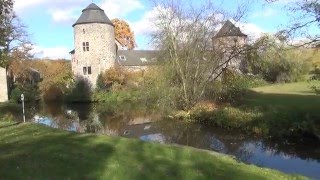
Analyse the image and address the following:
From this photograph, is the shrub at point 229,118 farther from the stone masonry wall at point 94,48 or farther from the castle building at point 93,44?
the stone masonry wall at point 94,48

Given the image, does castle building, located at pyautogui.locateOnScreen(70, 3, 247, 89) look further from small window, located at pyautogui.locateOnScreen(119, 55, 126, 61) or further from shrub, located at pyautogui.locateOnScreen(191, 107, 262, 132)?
shrub, located at pyautogui.locateOnScreen(191, 107, 262, 132)

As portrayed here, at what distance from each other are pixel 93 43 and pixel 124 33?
21857 millimetres

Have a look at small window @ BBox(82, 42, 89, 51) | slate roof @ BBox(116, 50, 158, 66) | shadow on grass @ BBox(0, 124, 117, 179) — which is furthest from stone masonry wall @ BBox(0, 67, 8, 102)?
shadow on grass @ BBox(0, 124, 117, 179)

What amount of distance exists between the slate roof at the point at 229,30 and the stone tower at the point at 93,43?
99.1 ft

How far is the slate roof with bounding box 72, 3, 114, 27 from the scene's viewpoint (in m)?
54.9

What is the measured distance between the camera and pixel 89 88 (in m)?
54.6

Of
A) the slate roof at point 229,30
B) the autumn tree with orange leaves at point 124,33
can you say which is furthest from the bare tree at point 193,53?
the autumn tree with orange leaves at point 124,33

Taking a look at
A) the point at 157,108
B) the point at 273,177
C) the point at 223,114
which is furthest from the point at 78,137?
the point at 157,108

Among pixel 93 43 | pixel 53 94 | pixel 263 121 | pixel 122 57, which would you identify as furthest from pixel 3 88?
pixel 263 121

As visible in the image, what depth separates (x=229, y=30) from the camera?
88.9ft

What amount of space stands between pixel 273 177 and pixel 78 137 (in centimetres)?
806

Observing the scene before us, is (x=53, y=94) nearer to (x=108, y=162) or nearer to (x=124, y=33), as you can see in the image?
(x=124, y=33)

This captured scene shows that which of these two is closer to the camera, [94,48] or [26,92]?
[26,92]

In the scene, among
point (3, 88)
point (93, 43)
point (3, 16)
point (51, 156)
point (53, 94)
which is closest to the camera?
point (51, 156)
